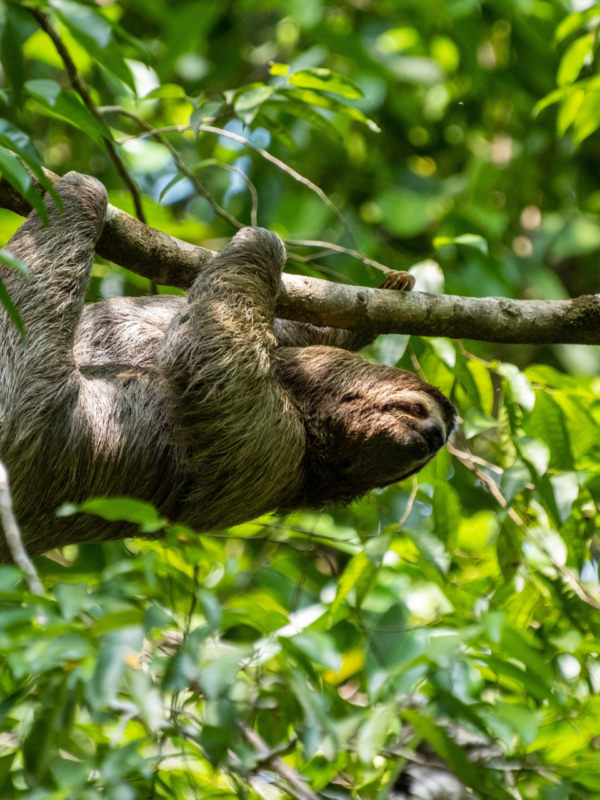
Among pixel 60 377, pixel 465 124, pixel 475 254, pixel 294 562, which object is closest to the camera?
pixel 60 377

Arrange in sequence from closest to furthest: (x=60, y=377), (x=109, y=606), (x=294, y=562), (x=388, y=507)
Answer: (x=109, y=606) < (x=60, y=377) < (x=388, y=507) < (x=294, y=562)

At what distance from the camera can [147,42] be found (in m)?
11.0

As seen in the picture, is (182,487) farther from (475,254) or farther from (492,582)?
(475,254)

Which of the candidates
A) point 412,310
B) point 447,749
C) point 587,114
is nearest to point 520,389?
point 412,310

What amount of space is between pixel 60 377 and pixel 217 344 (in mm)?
984

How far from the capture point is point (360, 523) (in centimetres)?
648

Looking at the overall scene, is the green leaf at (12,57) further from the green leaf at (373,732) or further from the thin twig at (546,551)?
the thin twig at (546,551)

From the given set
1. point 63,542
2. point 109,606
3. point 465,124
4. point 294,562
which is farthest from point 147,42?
point 109,606

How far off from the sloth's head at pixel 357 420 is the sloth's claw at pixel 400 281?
643 millimetres

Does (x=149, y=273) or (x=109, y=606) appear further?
(x=149, y=273)

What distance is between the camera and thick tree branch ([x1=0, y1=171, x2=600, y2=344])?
17.1 feet

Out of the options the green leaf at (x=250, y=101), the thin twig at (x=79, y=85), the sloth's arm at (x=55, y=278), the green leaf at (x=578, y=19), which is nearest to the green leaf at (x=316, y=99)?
the green leaf at (x=250, y=101)

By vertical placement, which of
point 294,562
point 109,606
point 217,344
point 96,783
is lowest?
point 294,562

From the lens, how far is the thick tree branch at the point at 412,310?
205 inches
